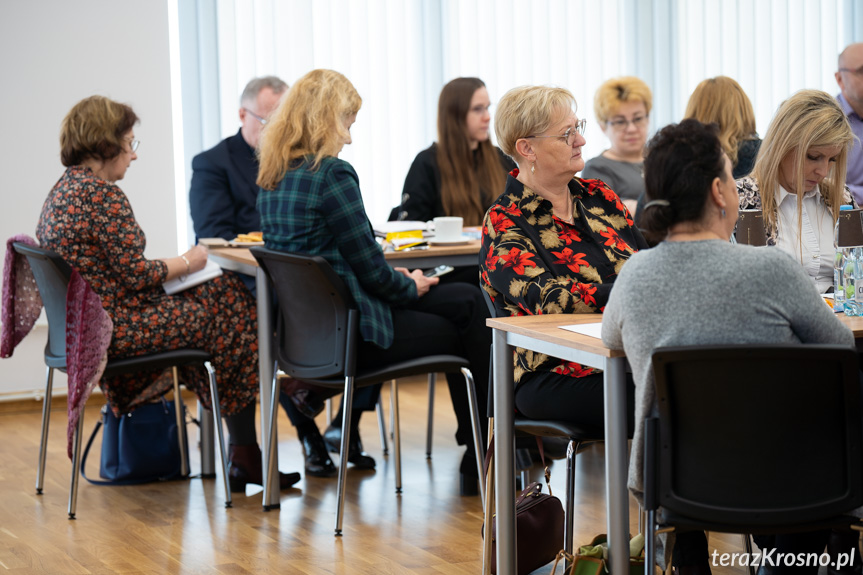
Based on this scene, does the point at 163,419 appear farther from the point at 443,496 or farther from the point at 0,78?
the point at 0,78

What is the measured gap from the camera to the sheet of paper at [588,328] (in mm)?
2041

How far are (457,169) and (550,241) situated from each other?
1.87m

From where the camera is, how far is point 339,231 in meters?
3.18

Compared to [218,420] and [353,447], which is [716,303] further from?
[353,447]

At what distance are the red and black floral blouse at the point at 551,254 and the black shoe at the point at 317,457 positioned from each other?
1.51m

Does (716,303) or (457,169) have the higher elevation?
(457,169)

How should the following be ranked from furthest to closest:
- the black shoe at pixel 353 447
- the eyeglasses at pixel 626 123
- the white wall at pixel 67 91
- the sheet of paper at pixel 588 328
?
the white wall at pixel 67 91 → the eyeglasses at pixel 626 123 → the black shoe at pixel 353 447 → the sheet of paper at pixel 588 328

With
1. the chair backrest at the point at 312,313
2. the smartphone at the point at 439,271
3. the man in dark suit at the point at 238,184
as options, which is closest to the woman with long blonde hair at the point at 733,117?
the smartphone at the point at 439,271

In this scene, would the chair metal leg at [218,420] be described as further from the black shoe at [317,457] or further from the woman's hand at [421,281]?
the woman's hand at [421,281]

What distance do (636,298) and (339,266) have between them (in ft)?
5.06

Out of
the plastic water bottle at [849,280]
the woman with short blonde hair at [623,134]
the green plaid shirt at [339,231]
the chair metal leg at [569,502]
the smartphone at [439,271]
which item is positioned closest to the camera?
the plastic water bottle at [849,280]

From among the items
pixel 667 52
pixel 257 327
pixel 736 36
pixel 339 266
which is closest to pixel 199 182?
pixel 257 327

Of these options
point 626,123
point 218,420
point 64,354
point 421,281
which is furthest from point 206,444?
point 626,123

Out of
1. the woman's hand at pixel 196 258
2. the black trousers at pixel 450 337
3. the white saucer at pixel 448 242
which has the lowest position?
the black trousers at pixel 450 337
